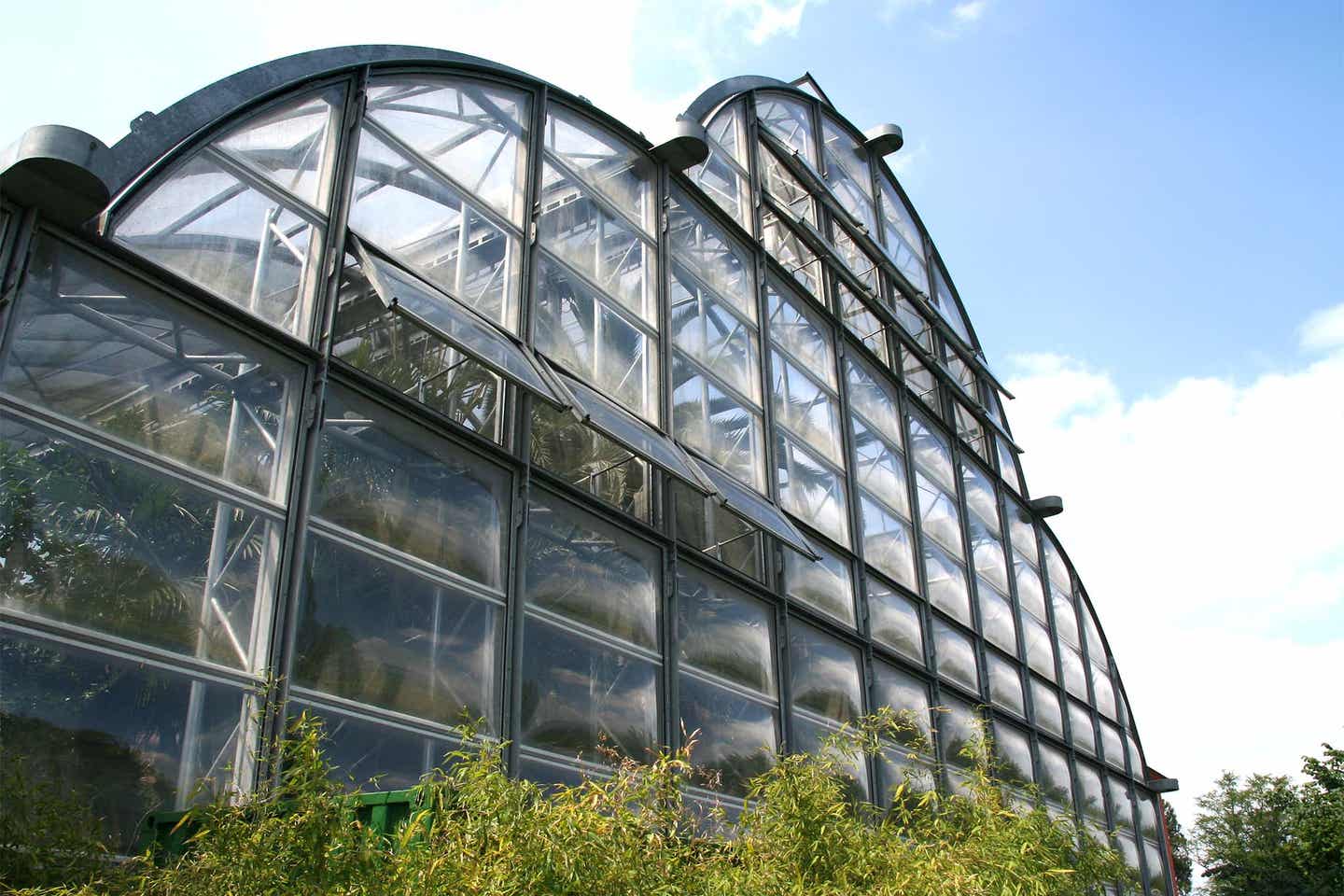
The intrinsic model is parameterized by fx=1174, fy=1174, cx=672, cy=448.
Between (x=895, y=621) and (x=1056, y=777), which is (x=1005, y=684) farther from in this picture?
(x=895, y=621)

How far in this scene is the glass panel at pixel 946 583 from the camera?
2500cm

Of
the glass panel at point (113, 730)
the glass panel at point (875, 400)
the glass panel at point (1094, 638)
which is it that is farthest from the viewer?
the glass panel at point (1094, 638)

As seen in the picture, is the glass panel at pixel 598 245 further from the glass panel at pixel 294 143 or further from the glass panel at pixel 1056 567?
the glass panel at pixel 1056 567

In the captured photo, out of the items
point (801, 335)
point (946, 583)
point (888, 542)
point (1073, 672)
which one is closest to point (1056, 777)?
point (1073, 672)

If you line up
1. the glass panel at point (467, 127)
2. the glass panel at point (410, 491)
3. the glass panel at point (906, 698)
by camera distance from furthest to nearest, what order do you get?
the glass panel at point (906, 698) < the glass panel at point (467, 127) < the glass panel at point (410, 491)

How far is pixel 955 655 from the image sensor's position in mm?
24766

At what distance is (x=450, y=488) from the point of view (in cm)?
1342

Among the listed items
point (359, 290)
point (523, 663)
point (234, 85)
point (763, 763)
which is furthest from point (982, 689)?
point (234, 85)

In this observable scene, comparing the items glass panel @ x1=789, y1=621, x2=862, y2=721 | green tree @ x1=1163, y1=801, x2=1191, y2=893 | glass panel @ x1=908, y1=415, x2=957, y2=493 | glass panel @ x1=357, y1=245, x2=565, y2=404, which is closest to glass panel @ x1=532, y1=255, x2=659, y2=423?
glass panel @ x1=357, y1=245, x2=565, y2=404

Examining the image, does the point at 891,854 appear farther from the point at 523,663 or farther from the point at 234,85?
the point at 234,85

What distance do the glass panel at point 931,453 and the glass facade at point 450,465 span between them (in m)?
1.70

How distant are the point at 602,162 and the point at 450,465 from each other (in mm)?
Result: 7084

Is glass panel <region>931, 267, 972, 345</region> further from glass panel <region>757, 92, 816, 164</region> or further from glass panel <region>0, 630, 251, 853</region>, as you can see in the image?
glass panel <region>0, 630, 251, 853</region>

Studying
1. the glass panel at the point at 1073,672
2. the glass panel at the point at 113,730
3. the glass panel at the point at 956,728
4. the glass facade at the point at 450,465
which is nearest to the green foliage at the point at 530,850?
the glass panel at the point at 113,730
